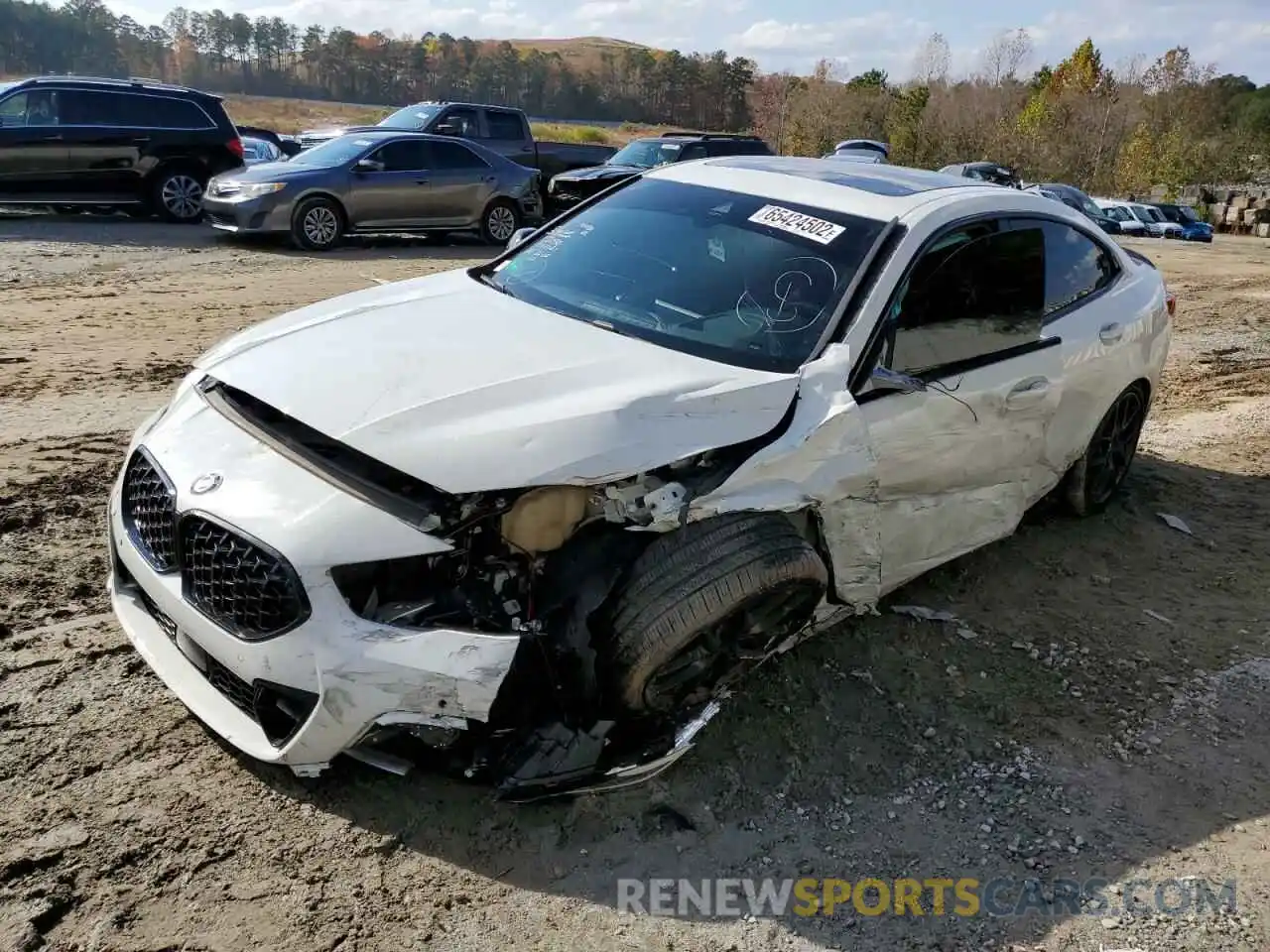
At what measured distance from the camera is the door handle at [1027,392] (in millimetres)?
4035

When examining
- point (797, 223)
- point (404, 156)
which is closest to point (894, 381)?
point (797, 223)

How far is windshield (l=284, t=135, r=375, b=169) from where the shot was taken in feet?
42.0

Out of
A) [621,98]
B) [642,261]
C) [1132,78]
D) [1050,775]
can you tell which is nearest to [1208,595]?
[1050,775]

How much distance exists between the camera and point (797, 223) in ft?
12.9

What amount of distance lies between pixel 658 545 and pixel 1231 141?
58.2 meters

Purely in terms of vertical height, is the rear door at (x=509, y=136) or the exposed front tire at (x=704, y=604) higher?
the rear door at (x=509, y=136)

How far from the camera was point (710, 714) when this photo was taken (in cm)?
303

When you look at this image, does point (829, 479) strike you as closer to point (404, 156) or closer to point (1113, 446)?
point (1113, 446)

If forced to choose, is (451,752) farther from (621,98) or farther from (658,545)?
(621,98)

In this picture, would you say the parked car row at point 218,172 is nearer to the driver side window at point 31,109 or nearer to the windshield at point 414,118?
the driver side window at point 31,109

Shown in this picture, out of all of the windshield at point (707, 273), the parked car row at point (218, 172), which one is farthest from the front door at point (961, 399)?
the parked car row at point (218, 172)

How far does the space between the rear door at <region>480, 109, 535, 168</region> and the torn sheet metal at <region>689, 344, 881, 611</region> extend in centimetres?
1487

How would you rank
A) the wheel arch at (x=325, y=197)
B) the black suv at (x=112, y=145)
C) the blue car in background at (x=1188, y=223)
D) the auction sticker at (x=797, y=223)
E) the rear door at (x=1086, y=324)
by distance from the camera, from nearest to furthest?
the auction sticker at (x=797, y=223), the rear door at (x=1086, y=324), the wheel arch at (x=325, y=197), the black suv at (x=112, y=145), the blue car in background at (x=1188, y=223)

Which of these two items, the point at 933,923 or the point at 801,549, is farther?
the point at 801,549
